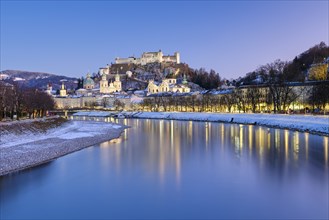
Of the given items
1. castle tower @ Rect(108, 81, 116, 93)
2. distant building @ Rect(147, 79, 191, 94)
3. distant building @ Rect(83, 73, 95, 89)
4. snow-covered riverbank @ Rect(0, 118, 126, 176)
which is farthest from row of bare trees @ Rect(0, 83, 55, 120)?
distant building @ Rect(83, 73, 95, 89)

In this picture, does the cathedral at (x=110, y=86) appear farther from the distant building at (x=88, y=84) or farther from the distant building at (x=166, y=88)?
the distant building at (x=166, y=88)

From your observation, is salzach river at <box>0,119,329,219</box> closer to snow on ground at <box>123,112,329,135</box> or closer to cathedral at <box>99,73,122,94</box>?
snow on ground at <box>123,112,329,135</box>

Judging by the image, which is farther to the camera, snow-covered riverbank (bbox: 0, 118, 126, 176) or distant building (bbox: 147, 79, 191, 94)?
distant building (bbox: 147, 79, 191, 94)

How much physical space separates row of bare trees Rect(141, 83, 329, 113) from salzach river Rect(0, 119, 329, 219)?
4090cm

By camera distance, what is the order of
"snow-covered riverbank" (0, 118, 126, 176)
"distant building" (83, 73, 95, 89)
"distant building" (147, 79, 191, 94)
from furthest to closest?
"distant building" (83, 73, 95, 89) < "distant building" (147, 79, 191, 94) < "snow-covered riverbank" (0, 118, 126, 176)

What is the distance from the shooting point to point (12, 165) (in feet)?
68.5

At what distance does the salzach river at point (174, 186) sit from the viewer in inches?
506

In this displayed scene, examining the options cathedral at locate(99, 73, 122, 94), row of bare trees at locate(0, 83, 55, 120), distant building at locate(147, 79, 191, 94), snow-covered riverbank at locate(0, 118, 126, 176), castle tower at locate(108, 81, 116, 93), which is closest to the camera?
snow-covered riverbank at locate(0, 118, 126, 176)

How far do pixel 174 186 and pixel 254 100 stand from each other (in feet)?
218

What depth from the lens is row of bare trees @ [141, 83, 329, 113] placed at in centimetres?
6481

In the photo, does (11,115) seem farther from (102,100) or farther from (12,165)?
(102,100)

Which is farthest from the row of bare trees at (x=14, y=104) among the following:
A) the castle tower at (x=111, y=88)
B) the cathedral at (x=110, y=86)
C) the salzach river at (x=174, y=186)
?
the cathedral at (x=110, y=86)

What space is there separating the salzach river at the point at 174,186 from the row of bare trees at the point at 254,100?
4090 cm

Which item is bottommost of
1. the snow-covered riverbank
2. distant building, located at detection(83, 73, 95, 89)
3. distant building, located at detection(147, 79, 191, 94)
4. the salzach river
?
the salzach river
